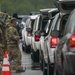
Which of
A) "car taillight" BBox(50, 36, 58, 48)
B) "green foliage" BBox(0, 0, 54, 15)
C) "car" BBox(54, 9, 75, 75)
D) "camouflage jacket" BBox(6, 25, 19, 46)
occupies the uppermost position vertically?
"green foliage" BBox(0, 0, 54, 15)

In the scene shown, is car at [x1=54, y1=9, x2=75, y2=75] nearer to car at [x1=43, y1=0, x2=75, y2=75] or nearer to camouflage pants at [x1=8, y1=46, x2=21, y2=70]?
car at [x1=43, y1=0, x2=75, y2=75]

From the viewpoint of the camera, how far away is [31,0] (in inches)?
4914

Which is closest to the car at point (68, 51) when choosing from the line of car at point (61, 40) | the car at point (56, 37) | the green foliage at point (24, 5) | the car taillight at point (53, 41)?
the line of car at point (61, 40)

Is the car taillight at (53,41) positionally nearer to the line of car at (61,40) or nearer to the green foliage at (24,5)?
the line of car at (61,40)

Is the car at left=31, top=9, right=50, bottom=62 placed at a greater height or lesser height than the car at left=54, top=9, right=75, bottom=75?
greater

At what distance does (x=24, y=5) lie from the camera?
120750 millimetres

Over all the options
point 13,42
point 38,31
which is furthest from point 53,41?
point 38,31

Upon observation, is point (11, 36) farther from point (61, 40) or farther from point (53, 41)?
point (61, 40)

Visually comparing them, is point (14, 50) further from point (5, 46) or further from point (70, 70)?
point (70, 70)

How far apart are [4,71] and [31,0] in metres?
111

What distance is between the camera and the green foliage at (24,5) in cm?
11456

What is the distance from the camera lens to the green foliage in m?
115

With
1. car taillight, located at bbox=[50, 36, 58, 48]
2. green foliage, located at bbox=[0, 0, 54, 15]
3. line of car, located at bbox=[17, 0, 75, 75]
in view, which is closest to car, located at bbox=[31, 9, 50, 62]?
line of car, located at bbox=[17, 0, 75, 75]

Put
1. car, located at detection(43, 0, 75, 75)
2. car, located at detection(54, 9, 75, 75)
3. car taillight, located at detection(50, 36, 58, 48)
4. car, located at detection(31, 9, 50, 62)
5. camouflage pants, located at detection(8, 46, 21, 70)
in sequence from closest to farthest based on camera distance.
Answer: car, located at detection(54, 9, 75, 75) < car, located at detection(43, 0, 75, 75) < car taillight, located at detection(50, 36, 58, 48) < camouflage pants, located at detection(8, 46, 21, 70) < car, located at detection(31, 9, 50, 62)
